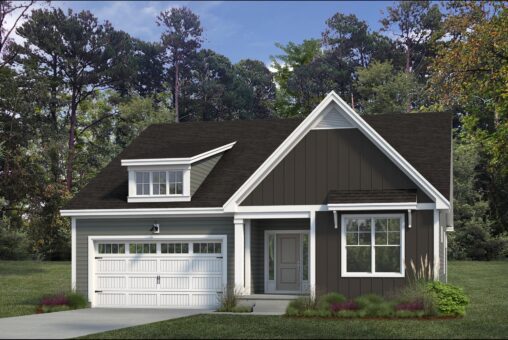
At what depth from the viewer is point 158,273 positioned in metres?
26.9

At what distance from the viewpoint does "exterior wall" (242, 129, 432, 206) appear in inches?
973

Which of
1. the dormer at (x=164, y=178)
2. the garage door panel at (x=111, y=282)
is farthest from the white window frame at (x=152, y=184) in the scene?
the garage door panel at (x=111, y=282)

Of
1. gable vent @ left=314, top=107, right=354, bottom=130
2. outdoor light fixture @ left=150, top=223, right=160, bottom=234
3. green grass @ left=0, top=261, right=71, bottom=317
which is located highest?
gable vent @ left=314, top=107, right=354, bottom=130

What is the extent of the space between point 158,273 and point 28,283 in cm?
1278

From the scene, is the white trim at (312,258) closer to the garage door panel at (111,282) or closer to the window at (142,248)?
the window at (142,248)

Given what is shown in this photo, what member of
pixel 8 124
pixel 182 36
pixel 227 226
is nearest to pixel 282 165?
pixel 227 226

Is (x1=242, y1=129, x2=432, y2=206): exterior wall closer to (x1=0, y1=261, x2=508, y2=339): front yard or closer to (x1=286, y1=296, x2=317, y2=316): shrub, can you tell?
(x1=286, y1=296, x2=317, y2=316): shrub

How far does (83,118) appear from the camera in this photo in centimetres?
6619

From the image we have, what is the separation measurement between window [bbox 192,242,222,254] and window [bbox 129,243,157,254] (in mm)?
1407

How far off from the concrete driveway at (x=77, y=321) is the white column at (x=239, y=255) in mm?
1425

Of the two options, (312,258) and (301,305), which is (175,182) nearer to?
(312,258)

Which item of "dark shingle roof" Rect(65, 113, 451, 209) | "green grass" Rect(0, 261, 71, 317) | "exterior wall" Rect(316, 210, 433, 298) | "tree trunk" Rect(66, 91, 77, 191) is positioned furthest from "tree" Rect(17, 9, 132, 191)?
"exterior wall" Rect(316, 210, 433, 298)

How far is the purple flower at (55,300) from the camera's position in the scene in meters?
25.2

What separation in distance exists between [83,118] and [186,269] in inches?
1645
